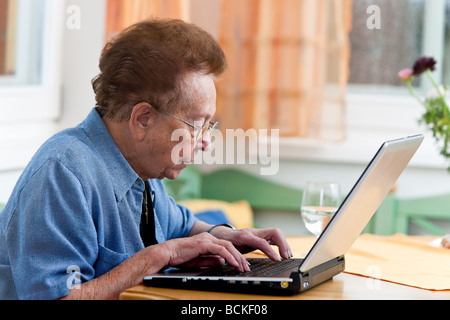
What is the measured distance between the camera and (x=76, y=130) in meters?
1.29

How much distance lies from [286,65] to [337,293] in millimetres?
1996

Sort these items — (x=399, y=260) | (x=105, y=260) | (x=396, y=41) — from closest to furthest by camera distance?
(x=105, y=260), (x=399, y=260), (x=396, y=41)

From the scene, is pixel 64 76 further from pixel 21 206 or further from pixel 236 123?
pixel 21 206

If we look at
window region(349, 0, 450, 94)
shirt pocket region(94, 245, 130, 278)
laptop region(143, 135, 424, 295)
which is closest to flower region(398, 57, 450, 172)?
laptop region(143, 135, 424, 295)

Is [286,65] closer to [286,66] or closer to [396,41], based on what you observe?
[286,66]

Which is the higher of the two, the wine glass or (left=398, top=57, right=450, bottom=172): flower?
(left=398, top=57, right=450, bottom=172): flower

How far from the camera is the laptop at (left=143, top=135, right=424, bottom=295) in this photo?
1064 millimetres

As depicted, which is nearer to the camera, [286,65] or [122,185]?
[122,185]

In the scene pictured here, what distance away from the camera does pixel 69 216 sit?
111 cm

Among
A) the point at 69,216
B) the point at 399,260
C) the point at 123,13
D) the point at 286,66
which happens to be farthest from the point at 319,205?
the point at 286,66

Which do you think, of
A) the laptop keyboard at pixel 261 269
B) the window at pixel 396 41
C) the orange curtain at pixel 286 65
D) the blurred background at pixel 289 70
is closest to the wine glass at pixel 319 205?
the laptop keyboard at pixel 261 269

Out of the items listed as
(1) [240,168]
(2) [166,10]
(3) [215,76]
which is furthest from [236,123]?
(3) [215,76]

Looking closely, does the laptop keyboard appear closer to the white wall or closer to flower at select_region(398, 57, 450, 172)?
flower at select_region(398, 57, 450, 172)

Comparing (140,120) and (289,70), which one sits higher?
(289,70)
